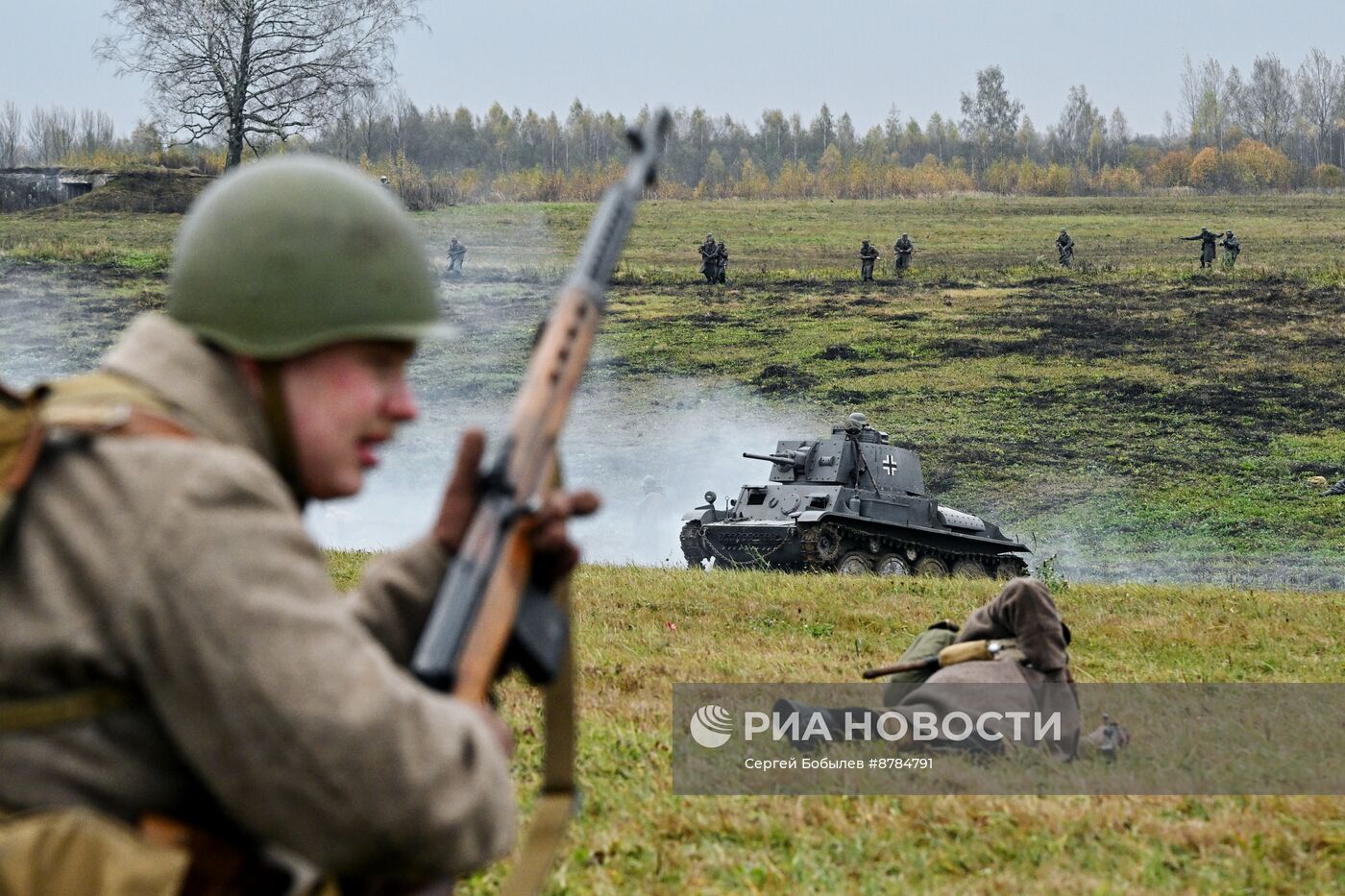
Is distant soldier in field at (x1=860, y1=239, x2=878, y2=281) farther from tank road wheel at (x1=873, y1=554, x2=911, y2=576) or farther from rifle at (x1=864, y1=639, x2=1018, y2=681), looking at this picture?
rifle at (x1=864, y1=639, x2=1018, y2=681)

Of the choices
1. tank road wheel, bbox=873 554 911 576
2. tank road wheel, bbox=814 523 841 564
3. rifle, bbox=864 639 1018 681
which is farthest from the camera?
tank road wheel, bbox=873 554 911 576

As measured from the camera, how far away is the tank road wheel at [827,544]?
2078 cm

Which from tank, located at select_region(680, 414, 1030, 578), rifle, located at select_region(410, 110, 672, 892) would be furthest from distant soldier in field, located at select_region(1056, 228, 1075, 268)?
rifle, located at select_region(410, 110, 672, 892)

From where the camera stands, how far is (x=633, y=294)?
43344 millimetres

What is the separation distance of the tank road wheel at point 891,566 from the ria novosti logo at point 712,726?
14176 millimetres

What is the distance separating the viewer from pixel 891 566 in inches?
857

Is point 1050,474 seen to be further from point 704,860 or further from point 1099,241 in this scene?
point 704,860

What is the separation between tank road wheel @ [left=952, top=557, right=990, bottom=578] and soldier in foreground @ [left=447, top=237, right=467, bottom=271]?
21.7 meters

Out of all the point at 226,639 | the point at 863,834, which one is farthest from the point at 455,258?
the point at 226,639

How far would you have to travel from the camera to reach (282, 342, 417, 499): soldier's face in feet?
6.57

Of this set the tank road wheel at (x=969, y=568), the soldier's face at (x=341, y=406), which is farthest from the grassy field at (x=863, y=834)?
the tank road wheel at (x=969, y=568)

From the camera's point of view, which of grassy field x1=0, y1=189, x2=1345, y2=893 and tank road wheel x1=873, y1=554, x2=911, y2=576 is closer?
grassy field x1=0, y1=189, x2=1345, y2=893

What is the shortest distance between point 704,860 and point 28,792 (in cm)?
356

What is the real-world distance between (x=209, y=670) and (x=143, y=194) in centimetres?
3959
